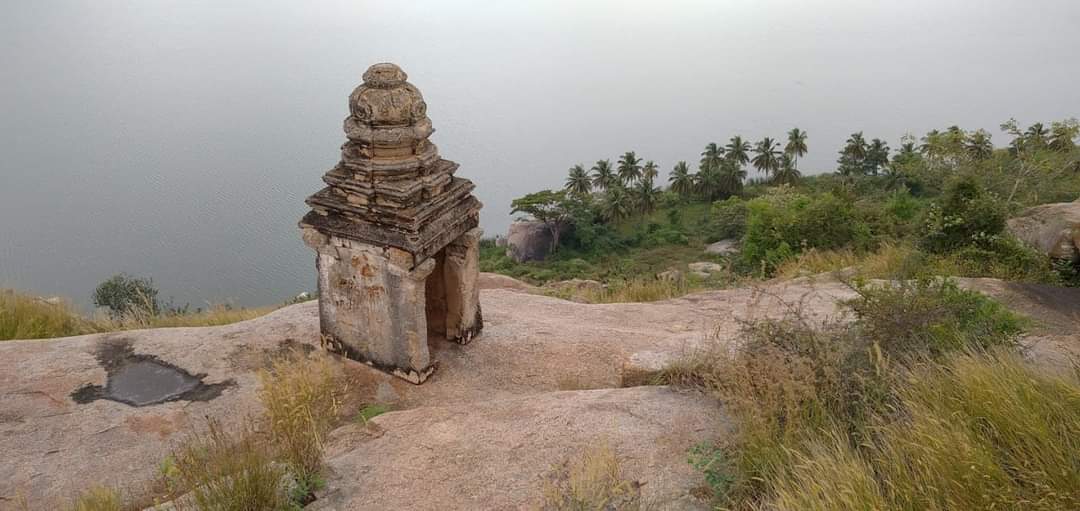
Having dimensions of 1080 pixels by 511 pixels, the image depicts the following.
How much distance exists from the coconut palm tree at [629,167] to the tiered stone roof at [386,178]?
36.4 m

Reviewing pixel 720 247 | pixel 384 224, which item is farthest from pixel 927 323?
pixel 720 247

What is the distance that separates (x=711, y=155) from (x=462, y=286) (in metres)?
39.4

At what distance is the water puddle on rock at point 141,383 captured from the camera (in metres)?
6.23

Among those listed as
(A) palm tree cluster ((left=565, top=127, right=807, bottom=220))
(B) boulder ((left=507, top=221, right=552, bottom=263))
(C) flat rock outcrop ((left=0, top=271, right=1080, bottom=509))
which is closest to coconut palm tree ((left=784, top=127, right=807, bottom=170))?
(A) palm tree cluster ((left=565, top=127, right=807, bottom=220))

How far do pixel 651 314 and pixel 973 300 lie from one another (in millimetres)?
3806

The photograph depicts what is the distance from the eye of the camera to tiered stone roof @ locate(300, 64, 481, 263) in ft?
20.6

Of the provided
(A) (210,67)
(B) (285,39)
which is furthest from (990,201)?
(B) (285,39)

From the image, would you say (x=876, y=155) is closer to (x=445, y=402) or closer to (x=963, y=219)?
(x=963, y=219)

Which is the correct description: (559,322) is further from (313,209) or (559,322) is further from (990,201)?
(990,201)

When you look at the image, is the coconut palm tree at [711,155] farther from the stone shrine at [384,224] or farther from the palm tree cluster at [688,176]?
the stone shrine at [384,224]

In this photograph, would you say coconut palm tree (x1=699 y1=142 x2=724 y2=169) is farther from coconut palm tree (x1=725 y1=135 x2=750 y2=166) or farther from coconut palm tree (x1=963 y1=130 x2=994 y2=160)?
coconut palm tree (x1=963 y1=130 x2=994 y2=160)

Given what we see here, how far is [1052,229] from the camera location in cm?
997

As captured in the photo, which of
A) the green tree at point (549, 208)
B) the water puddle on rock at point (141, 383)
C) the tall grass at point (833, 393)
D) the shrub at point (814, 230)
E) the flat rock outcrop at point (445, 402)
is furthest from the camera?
the green tree at point (549, 208)

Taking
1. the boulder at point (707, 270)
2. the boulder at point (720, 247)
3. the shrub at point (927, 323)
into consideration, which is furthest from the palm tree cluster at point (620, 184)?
the shrub at point (927, 323)
